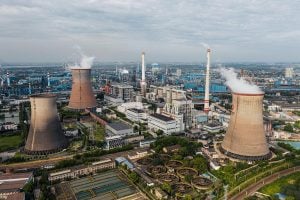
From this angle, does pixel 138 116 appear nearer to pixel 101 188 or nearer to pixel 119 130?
pixel 119 130

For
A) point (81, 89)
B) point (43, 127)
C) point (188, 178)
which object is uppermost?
point (81, 89)

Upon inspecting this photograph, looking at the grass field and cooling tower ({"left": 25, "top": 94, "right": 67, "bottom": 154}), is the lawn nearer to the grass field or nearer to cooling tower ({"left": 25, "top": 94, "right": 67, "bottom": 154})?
cooling tower ({"left": 25, "top": 94, "right": 67, "bottom": 154})

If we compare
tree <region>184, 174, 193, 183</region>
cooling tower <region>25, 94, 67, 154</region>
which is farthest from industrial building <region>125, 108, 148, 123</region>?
tree <region>184, 174, 193, 183</region>

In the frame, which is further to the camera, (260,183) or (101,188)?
(260,183)

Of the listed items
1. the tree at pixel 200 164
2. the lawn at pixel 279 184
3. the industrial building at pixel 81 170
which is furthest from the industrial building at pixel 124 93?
the lawn at pixel 279 184

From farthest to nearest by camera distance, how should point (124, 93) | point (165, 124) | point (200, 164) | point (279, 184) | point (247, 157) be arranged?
point (124, 93) < point (165, 124) < point (247, 157) < point (200, 164) < point (279, 184)

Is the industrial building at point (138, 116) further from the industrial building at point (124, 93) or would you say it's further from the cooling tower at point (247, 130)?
the cooling tower at point (247, 130)

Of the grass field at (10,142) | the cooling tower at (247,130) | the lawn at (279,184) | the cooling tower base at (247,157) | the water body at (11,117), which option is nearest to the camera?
the lawn at (279,184)

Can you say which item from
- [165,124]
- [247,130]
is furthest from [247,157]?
[165,124]
